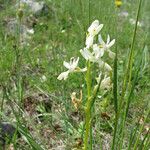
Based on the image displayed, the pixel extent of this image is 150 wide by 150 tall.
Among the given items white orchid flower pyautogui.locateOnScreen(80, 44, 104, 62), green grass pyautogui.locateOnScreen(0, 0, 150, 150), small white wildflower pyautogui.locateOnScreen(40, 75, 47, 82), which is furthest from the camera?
small white wildflower pyautogui.locateOnScreen(40, 75, 47, 82)

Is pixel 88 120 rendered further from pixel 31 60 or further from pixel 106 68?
pixel 31 60

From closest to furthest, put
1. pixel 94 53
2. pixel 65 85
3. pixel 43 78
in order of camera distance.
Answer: pixel 94 53
pixel 65 85
pixel 43 78

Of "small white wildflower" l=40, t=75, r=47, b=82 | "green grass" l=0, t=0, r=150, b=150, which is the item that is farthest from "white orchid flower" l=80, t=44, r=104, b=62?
"small white wildflower" l=40, t=75, r=47, b=82

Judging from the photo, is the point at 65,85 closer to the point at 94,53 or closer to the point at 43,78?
the point at 94,53

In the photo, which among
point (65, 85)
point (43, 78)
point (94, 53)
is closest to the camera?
point (94, 53)

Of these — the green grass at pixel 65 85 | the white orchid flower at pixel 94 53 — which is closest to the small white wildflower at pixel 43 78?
the green grass at pixel 65 85

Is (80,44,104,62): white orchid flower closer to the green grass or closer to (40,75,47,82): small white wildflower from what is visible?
the green grass

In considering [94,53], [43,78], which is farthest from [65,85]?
[43,78]

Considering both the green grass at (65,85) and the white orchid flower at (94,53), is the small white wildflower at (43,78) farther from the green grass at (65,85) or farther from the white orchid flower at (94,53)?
the white orchid flower at (94,53)
